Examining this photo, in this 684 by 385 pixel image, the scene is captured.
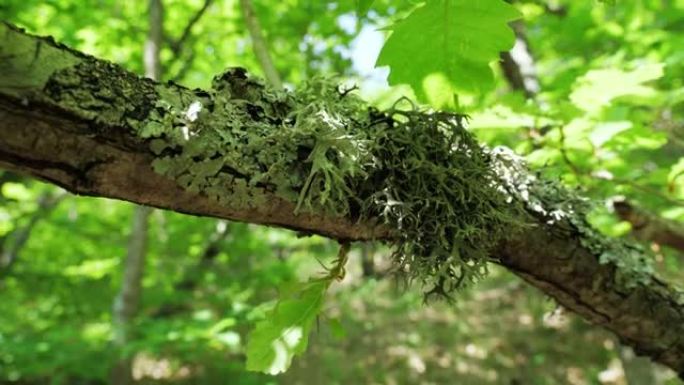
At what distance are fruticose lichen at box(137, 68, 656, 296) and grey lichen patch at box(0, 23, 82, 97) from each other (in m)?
0.13

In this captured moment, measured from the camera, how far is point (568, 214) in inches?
46.4

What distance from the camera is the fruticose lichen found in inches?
29.6

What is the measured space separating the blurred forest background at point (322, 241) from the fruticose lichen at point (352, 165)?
119mm

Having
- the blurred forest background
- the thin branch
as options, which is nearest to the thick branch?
the blurred forest background

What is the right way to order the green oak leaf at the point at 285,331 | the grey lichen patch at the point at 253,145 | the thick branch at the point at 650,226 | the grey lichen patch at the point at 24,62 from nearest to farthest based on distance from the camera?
the grey lichen patch at the point at 24,62, the grey lichen patch at the point at 253,145, the green oak leaf at the point at 285,331, the thick branch at the point at 650,226

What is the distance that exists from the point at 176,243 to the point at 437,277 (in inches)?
144

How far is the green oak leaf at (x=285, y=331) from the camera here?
1.08 metres

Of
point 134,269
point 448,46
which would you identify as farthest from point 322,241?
point 448,46

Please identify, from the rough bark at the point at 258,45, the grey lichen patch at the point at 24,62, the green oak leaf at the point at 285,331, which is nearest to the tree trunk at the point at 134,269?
the rough bark at the point at 258,45

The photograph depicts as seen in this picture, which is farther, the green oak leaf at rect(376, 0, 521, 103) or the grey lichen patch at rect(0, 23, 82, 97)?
the green oak leaf at rect(376, 0, 521, 103)

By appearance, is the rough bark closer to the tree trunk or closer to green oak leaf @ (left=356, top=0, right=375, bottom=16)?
green oak leaf @ (left=356, top=0, right=375, bottom=16)

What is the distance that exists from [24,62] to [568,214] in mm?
1066

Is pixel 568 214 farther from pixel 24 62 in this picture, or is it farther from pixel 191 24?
pixel 191 24

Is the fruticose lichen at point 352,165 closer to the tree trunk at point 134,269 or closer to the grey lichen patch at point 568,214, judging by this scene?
the grey lichen patch at point 568,214
